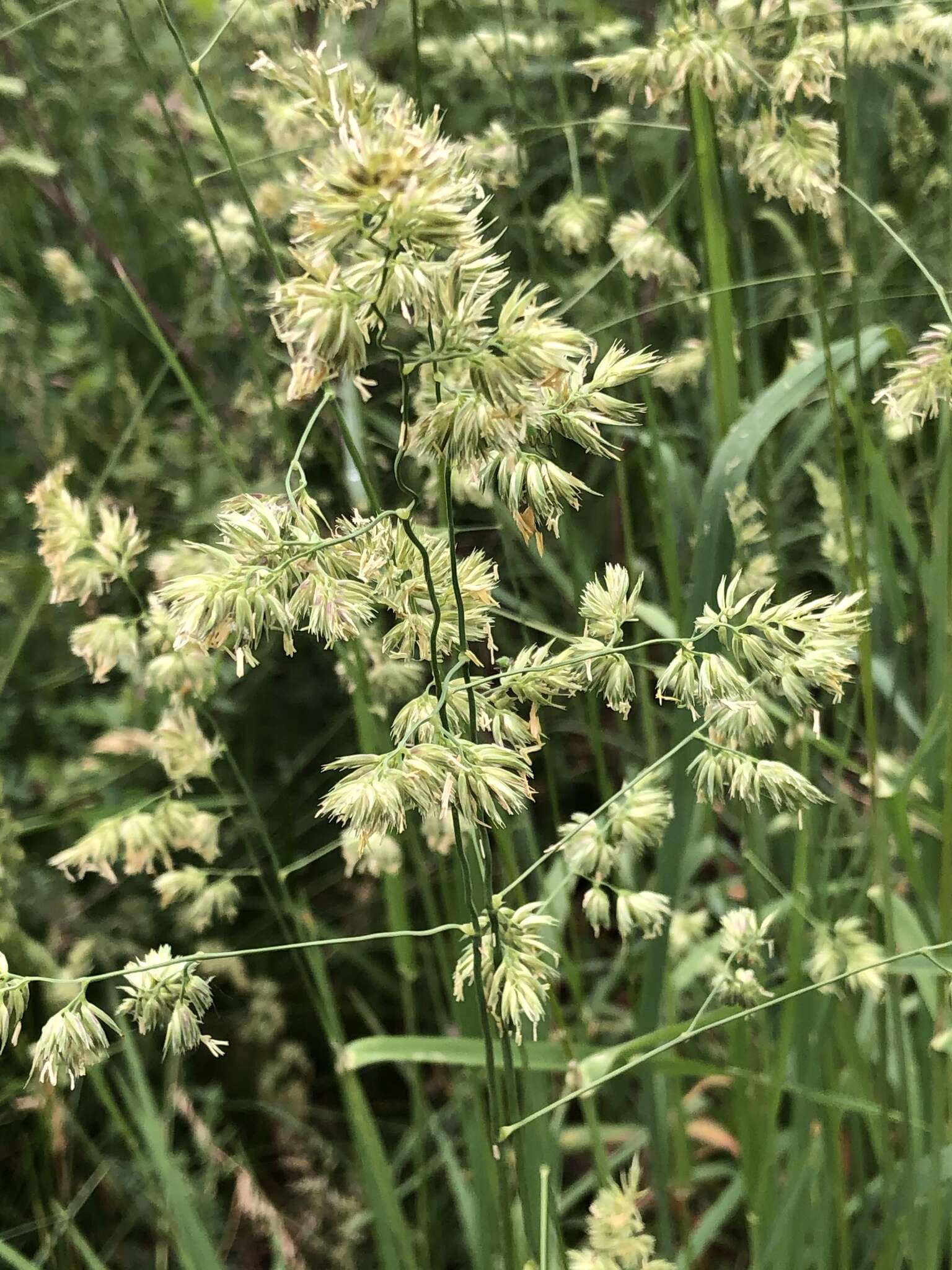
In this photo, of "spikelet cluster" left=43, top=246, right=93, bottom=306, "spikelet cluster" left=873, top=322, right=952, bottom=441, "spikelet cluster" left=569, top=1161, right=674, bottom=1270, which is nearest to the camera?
"spikelet cluster" left=873, top=322, right=952, bottom=441

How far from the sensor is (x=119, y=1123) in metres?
0.90

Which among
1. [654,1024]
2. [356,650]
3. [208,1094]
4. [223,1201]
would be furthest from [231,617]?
[223,1201]

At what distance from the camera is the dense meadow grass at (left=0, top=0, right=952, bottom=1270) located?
0.47 meters

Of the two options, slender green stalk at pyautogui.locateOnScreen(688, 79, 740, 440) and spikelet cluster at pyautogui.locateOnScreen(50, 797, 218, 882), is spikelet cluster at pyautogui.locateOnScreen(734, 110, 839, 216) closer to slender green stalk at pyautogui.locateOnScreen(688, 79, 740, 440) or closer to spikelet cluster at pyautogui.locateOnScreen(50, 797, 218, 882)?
slender green stalk at pyautogui.locateOnScreen(688, 79, 740, 440)

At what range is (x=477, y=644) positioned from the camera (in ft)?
3.50

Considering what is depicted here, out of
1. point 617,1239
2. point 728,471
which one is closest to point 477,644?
point 728,471

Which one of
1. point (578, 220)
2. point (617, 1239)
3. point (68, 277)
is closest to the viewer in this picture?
point (617, 1239)

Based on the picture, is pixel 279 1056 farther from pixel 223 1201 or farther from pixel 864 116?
pixel 864 116

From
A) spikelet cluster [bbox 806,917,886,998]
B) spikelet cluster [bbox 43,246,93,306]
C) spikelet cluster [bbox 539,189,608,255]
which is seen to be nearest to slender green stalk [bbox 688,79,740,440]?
spikelet cluster [bbox 539,189,608,255]

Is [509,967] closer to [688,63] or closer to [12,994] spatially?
[12,994]

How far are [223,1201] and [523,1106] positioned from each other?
80cm

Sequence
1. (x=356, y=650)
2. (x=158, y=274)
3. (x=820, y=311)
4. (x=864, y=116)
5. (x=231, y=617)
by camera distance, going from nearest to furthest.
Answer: (x=231, y=617)
(x=820, y=311)
(x=356, y=650)
(x=864, y=116)
(x=158, y=274)

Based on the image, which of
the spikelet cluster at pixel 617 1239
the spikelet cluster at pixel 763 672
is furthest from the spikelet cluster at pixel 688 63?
the spikelet cluster at pixel 617 1239

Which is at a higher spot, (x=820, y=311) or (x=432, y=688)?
(x=820, y=311)
